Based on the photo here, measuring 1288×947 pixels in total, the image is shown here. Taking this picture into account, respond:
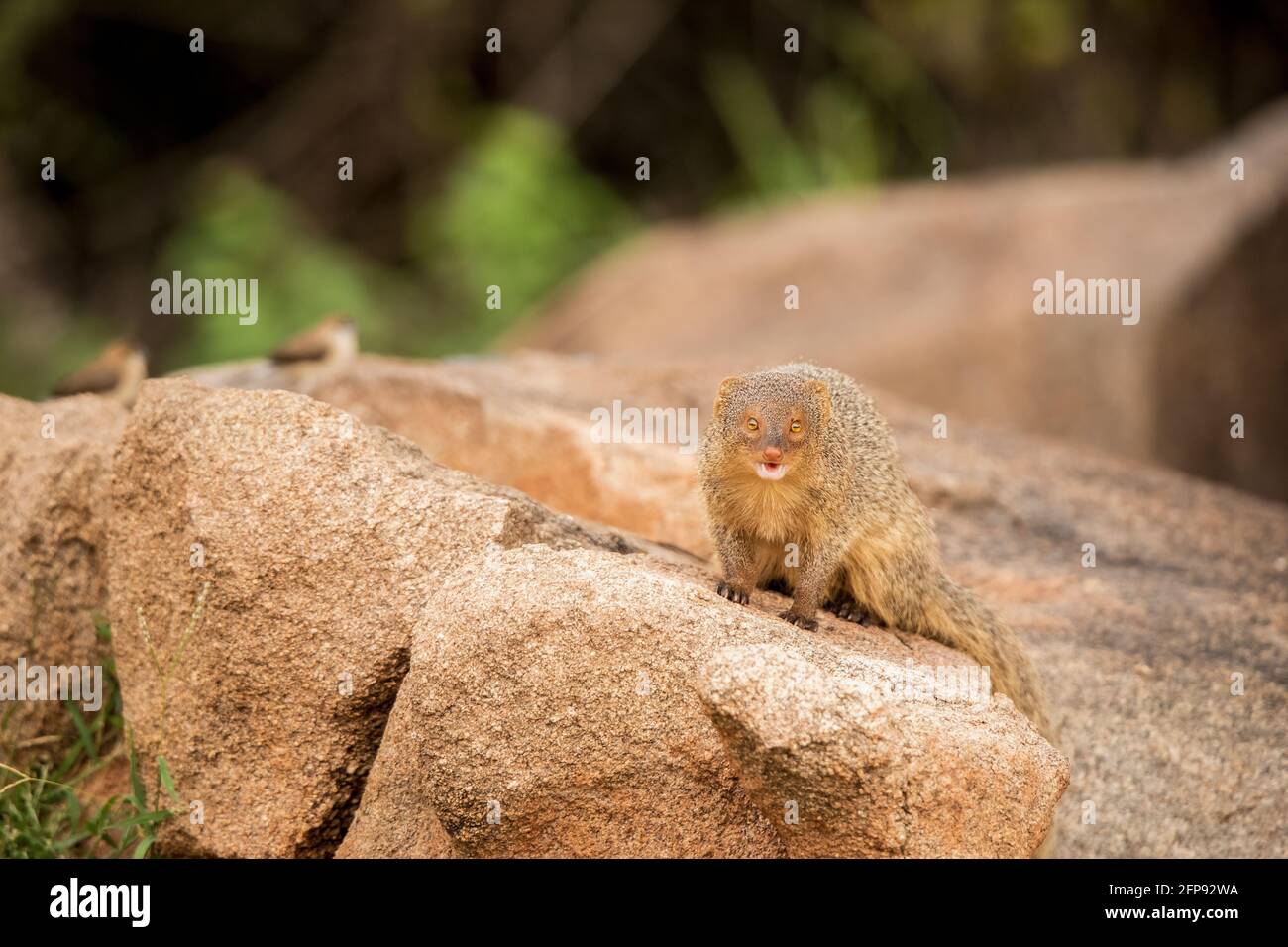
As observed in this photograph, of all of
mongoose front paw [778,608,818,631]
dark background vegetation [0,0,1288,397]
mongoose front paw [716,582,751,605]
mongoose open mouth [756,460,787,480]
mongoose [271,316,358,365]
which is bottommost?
mongoose front paw [778,608,818,631]

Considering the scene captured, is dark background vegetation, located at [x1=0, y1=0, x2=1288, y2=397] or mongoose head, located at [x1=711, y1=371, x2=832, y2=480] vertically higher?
dark background vegetation, located at [x1=0, y1=0, x2=1288, y2=397]

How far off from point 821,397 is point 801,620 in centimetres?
81

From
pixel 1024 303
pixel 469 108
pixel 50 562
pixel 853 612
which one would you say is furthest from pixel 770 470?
pixel 469 108

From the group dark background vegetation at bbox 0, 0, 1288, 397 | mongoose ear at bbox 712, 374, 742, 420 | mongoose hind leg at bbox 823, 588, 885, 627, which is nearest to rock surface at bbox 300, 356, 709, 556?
mongoose hind leg at bbox 823, 588, 885, 627

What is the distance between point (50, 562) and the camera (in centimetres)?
595

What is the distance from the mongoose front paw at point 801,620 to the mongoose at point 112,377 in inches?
153

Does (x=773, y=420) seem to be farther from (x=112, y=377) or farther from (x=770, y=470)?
(x=112, y=377)

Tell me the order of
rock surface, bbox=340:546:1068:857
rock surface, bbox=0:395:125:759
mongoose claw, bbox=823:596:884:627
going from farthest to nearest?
rock surface, bbox=0:395:125:759 → mongoose claw, bbox=823:596:884:627 → rock surface, bbox=340:546:1068:857

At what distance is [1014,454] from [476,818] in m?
4.96

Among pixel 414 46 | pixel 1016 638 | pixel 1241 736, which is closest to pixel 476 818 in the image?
pixel 1016 638

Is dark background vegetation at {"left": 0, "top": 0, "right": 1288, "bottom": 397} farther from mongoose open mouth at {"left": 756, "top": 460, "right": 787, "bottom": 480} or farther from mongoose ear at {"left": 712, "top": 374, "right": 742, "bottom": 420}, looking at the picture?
mongoose open mouth at {"left": 756, "top": 460, "right": 787, "bottom": 480}

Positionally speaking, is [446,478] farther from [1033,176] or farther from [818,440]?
[1033,176]

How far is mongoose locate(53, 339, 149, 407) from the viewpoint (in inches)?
291

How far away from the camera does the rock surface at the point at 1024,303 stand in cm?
1124
